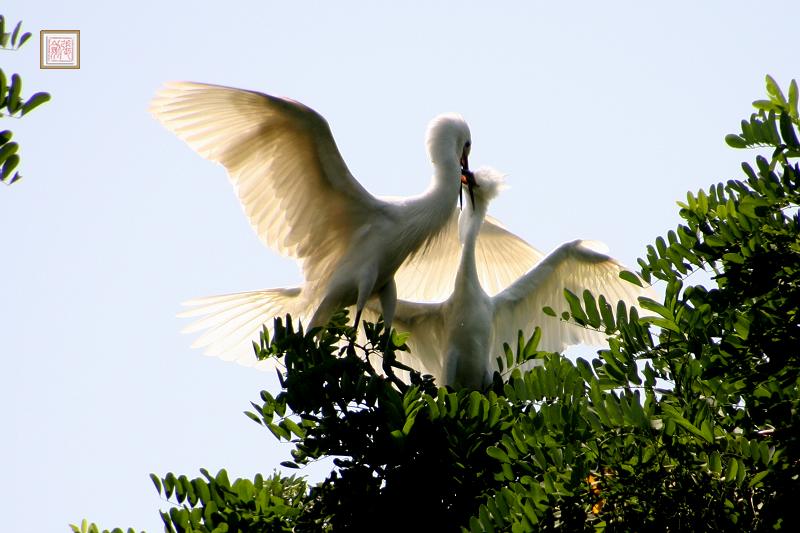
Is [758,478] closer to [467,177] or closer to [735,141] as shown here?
[735,141]

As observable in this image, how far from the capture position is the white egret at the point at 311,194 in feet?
18.7

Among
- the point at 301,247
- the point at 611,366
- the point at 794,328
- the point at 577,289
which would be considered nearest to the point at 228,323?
the point at 301,247

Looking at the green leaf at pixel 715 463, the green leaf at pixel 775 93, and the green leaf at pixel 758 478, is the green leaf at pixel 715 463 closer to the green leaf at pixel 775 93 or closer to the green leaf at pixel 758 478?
the green leaf at pixel 758 478

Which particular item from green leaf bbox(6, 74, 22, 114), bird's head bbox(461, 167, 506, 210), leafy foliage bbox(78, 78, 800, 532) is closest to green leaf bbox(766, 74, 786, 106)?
leafy foliage bbox(78, 78, 800, 532)

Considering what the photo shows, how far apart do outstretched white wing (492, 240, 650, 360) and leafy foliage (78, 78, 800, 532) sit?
280cm

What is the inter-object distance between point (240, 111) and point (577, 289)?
287cm

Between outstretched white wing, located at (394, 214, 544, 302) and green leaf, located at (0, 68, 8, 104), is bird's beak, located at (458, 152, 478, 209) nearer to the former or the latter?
outstretched white wing, located at (394, 214, 544, 302)

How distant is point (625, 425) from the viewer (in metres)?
3.54

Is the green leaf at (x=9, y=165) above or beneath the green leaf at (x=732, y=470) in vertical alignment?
above

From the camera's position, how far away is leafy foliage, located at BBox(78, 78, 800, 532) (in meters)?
3.47

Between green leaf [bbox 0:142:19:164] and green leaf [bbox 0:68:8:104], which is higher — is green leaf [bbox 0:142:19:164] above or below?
below

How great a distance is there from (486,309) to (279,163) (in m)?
1.87

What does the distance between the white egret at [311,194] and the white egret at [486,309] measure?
1.82 feet

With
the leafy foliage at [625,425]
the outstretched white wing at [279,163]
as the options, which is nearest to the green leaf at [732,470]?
the leafy foliage at [625,425]
